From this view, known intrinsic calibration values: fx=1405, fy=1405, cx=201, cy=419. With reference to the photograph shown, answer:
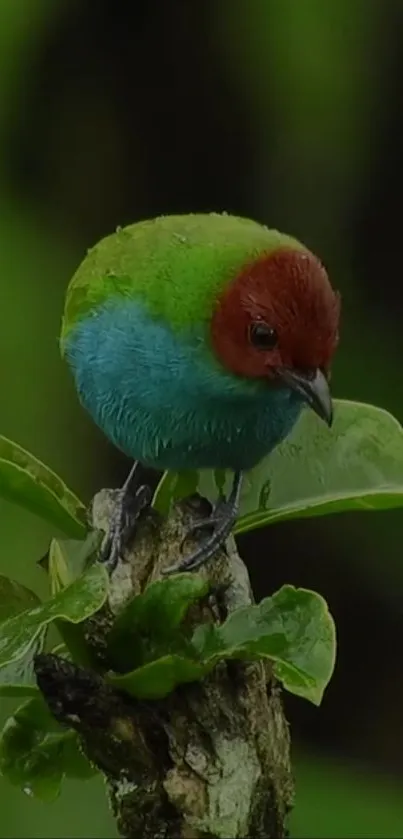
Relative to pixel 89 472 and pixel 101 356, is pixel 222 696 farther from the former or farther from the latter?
pixel 89 472

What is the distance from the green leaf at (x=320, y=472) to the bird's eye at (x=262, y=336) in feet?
0.42

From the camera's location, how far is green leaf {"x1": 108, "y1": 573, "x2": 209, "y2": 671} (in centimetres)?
78

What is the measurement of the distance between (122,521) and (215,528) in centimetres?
6

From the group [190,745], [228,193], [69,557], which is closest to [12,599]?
[69,557]

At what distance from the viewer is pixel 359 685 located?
1.91 metres

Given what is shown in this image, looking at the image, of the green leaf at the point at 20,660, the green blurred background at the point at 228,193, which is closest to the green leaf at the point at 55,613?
the green leaf at the point at 20,660

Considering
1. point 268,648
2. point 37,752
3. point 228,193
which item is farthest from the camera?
point 228,193

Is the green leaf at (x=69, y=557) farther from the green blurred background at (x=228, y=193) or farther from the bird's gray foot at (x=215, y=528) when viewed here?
the green blurred background at (x=228, y=193)

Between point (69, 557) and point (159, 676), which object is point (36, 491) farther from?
point (159, 676)

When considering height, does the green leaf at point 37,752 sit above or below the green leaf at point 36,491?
below

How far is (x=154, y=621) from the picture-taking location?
806 mm

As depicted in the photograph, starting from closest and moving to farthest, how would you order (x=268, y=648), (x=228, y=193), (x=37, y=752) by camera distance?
(x=268, y=648)
(x=37, y=752)
(x=228, y=193)

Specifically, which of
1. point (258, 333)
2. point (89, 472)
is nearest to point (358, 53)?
point (89, 472)

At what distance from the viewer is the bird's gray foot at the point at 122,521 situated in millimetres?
872
